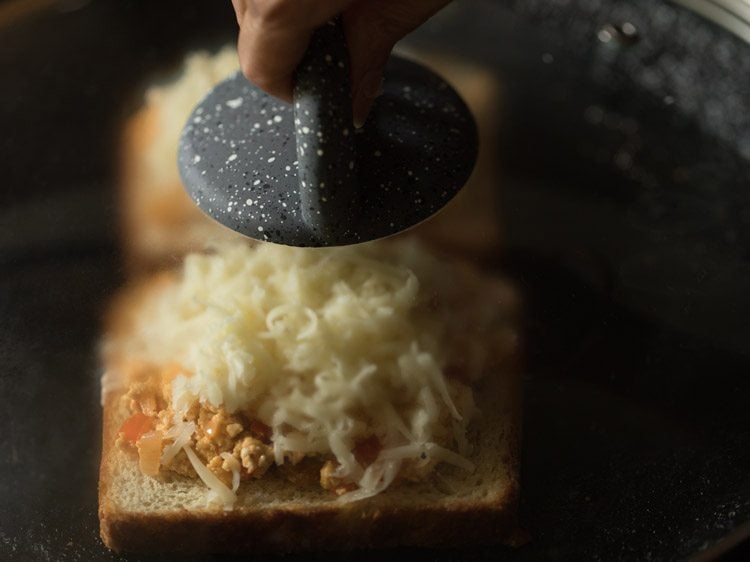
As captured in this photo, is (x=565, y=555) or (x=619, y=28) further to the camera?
(x=619, y=28)

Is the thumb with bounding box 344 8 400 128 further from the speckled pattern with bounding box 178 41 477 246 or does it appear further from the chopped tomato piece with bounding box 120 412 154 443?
the chopped tomato piece with bounding box 120 412 154 443

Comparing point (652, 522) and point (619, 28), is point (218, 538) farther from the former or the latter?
point (619, 28)

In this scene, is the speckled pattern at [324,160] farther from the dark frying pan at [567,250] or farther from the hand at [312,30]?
the dark frying pan at [567,250]

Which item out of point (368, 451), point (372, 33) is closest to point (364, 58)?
point (372, 33)

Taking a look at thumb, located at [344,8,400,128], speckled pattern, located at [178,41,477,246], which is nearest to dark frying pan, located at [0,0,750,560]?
speckled pattern, located at [178,41,477,246]

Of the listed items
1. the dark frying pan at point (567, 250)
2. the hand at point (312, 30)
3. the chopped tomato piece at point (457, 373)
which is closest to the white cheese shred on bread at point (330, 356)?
the chopped tomato piece at point (457, 373)

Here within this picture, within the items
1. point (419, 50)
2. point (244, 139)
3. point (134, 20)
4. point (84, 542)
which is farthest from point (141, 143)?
point (84, 542)

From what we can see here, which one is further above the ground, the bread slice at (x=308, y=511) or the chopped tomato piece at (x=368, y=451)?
the chopped tomato piece at (x=368, y=451)
